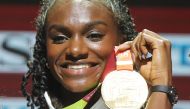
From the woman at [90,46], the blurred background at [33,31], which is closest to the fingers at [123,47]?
the woman at [90,46]

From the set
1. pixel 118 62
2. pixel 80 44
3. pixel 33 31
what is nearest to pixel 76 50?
pixel 80 44

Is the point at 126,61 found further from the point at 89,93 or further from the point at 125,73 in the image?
the point at 89,93

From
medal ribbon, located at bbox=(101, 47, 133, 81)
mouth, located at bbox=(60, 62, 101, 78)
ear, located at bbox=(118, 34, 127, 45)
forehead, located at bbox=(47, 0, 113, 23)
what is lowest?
mouth, located at bbox=(60, 62, 101, 78)

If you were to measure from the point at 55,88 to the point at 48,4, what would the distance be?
0.30m

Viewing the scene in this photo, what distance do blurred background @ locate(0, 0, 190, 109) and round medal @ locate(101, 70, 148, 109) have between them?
5.41 feet

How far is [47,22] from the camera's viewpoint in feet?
6.28

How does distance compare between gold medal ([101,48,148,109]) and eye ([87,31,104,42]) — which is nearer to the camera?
gold medal ([101,48,148,109])

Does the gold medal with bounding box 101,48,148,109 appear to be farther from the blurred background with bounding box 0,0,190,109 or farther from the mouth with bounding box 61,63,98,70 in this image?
the blurred background with bounding box 0,0,190,109

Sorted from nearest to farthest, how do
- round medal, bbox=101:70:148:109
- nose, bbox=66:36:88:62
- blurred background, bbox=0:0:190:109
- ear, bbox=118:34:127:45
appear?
1. round medal, bbox=101:70:148:109
2. nose, bbox=66:36:88:62
3. ear, bbox=118:34:127:45
4. blurred background, bbox=0:0:190:109

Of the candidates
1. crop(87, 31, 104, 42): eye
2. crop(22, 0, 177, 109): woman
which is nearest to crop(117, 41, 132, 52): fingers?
crop(22, 0, 177, 109): woman

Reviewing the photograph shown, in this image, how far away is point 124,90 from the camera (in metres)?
1.69

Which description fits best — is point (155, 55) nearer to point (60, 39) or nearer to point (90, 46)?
point (90, 46)

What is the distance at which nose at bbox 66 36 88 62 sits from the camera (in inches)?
70.2

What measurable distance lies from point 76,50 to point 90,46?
0.05 meters
